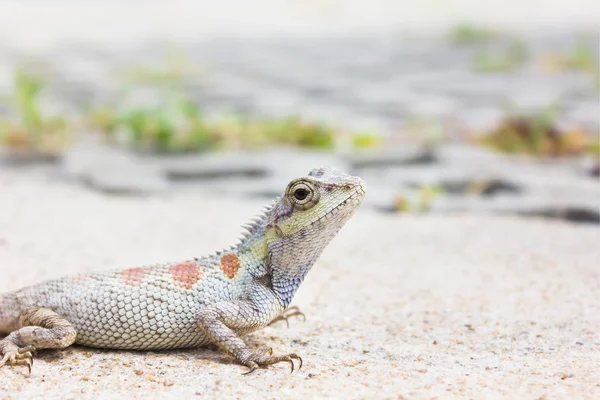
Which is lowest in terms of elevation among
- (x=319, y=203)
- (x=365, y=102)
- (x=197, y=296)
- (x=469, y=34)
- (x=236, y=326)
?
(x=236, y=326)

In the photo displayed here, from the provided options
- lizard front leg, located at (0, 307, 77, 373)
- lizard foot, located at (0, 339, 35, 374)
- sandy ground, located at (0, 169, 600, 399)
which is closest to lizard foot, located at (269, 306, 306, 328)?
sandy ground, located at (0, 169, 600, 399)

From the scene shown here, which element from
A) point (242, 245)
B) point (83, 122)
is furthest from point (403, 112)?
point (242, 245)

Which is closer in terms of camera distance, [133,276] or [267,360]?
[267,360]

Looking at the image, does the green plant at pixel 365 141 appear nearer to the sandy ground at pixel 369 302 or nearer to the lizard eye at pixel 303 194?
the sandy ground at pixel 369 302

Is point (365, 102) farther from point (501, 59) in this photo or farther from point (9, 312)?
point (9, 312)

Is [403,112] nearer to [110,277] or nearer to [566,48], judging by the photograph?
[566,48]

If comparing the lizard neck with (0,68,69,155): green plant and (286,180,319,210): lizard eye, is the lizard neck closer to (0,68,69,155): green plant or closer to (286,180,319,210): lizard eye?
(286,180,319,210): lizard eye

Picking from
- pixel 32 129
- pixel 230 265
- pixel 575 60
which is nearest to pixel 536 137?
pixel 575 60

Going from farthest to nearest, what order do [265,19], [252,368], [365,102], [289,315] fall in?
1. [265,19]
2. [365,102]
3. [289,315]
4. [252,368]
